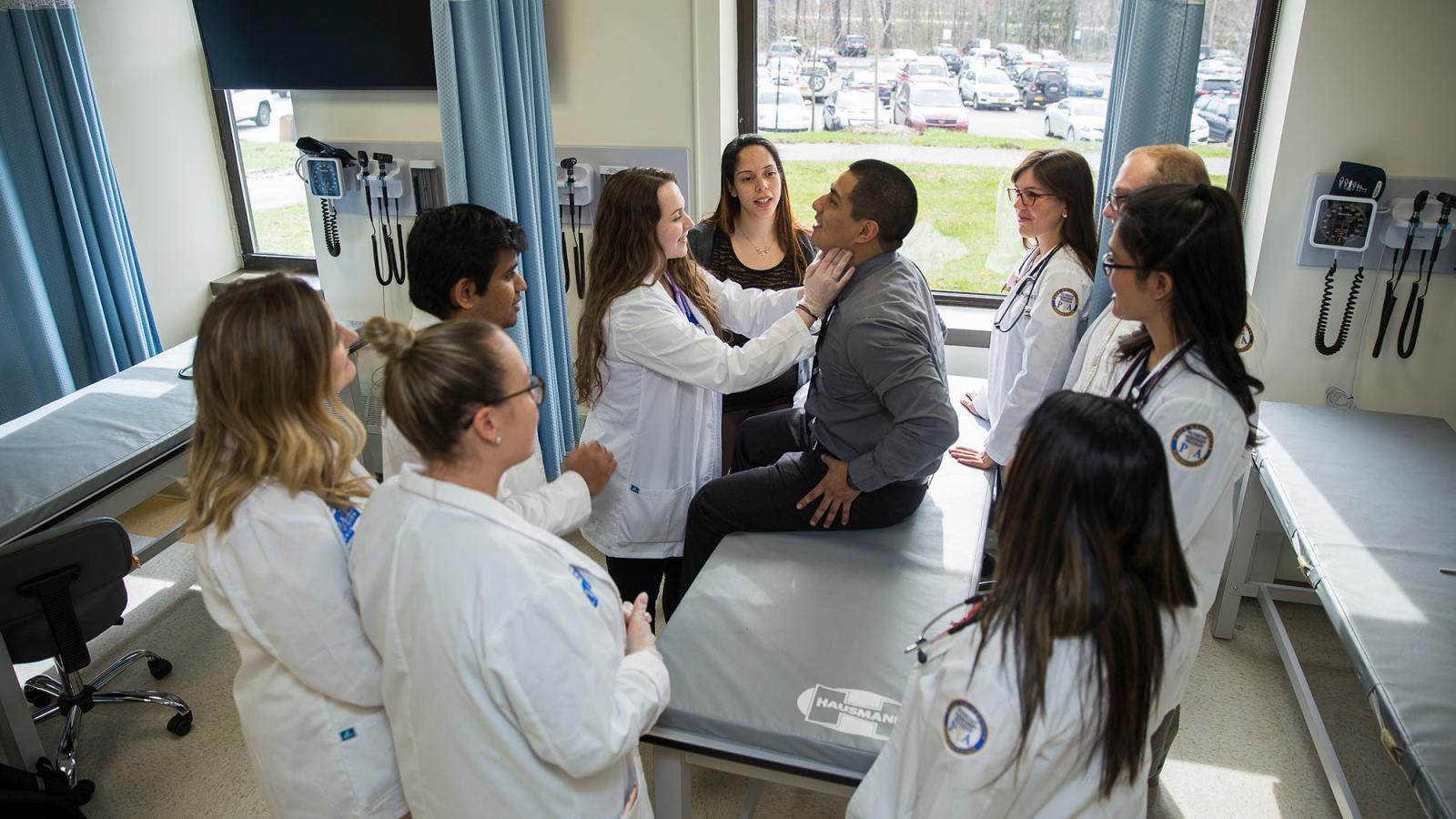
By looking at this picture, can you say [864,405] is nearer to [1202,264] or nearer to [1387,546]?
[1202,264]

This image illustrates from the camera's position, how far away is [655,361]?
2158 millimetres

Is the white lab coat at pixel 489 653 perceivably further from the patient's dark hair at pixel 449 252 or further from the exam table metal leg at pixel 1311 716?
the exam table metal leg at pixel 1311 716

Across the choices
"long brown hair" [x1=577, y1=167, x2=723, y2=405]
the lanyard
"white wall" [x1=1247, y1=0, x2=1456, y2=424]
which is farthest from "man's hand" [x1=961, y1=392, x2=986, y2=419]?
"long brown hair" [x1=577, y1=167, x2=723, y2=405]

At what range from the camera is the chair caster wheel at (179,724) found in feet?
8.29

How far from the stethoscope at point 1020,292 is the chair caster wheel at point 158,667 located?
8.80 feet

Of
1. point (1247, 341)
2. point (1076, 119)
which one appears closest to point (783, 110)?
point (1076, 119)

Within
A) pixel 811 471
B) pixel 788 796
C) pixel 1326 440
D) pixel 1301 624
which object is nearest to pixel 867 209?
pixel 811 471

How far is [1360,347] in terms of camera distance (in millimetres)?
2826

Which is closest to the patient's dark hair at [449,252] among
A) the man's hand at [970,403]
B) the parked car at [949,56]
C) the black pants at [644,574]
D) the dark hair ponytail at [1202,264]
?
the black pants at [644,574]

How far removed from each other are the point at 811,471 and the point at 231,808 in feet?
5.47

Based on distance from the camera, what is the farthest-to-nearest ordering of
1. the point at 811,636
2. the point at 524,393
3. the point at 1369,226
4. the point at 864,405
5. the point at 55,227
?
the point at 55,227 < the point at 1369,226 < the point at 864,405 < the point at 811,636 < the point at 524,393

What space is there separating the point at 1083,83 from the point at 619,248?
2.01 metres

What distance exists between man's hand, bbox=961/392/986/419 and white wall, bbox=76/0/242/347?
342cm

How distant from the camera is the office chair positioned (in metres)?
2.10
